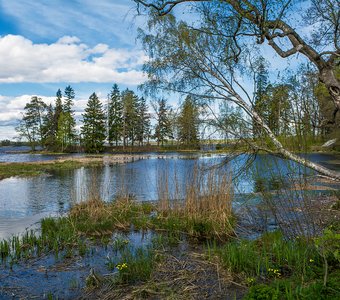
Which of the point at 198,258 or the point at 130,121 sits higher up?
the point at 130,121

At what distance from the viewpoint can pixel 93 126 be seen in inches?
2461

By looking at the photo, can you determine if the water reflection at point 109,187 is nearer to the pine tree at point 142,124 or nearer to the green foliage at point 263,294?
the green foliage at point 263,294

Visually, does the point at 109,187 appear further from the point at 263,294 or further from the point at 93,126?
the point at 93,126

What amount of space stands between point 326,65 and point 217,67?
281 centimetres

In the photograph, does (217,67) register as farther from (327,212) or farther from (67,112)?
(67,112)

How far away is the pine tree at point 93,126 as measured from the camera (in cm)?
6250

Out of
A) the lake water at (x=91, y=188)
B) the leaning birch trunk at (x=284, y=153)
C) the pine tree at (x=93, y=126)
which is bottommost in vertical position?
the lake water at (x=91, y=188)

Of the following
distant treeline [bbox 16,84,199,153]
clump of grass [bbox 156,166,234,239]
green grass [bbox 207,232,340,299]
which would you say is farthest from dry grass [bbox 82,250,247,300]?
distant treeline [bbox 16,84,199,153]

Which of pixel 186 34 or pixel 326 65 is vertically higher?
pixel 186 34

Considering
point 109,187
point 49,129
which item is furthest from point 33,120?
point 109,187

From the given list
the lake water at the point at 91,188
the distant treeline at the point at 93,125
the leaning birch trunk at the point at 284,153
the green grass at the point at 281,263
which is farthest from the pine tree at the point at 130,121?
the green grass at the point at 281,263

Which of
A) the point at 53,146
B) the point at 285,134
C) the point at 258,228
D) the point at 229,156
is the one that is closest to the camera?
the point at 285,134

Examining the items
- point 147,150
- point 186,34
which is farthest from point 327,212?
point 147,150

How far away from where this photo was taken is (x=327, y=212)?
802cm
